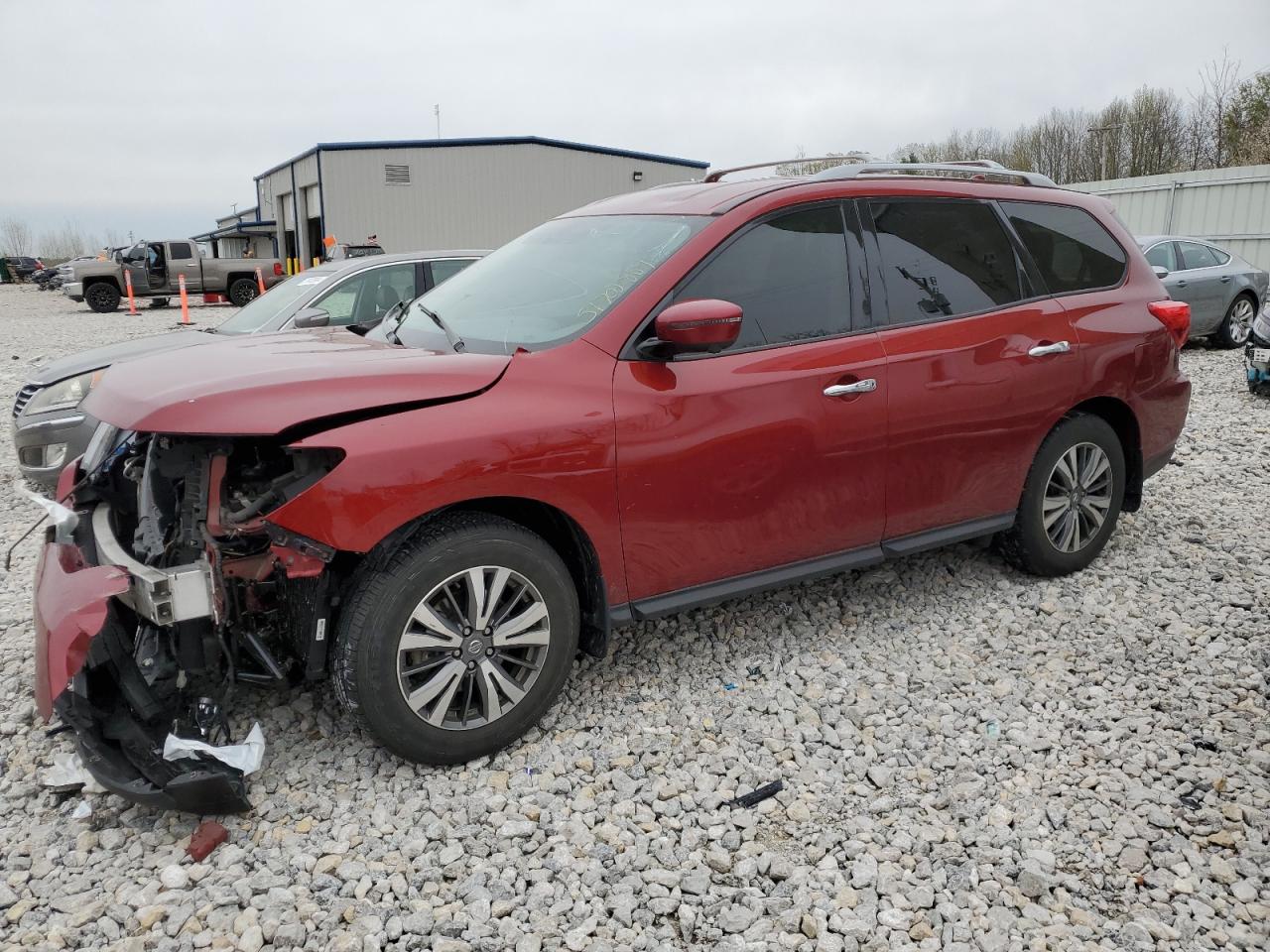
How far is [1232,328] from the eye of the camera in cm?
1328

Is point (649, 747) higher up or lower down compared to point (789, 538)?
lower down

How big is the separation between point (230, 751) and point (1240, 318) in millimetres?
14654

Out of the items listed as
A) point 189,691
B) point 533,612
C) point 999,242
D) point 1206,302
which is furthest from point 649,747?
point 1206,302

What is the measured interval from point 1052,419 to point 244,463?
348 cm

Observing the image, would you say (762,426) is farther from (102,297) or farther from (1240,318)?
(102,297)

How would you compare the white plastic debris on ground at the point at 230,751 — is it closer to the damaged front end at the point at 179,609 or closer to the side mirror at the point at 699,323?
the damaged front end at the point at 179,609

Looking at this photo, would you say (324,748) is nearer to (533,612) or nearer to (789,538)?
(533,612)

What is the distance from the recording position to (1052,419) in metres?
4.36

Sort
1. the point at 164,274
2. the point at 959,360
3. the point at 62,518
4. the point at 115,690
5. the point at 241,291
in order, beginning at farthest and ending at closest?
the point at 241,291, the point at 164,274, the point at 959,360, the point at 62,518, the point at 115,690

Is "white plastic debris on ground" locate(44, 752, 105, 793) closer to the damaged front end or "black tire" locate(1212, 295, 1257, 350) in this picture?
the damaged front end

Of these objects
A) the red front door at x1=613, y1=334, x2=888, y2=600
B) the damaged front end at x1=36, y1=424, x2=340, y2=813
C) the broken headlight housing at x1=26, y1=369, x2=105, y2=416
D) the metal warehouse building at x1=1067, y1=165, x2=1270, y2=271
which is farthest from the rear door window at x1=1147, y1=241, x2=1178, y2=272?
the damaged front end at x1=36, y1=424, x2=340, y2=813

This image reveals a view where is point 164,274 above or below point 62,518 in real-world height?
above

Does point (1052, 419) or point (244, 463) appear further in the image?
point (1052, 419)

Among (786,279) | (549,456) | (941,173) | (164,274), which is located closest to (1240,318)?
(941,173)
